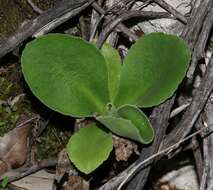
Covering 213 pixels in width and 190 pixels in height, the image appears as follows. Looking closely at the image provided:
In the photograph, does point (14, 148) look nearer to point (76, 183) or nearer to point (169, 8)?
point (76, 183)

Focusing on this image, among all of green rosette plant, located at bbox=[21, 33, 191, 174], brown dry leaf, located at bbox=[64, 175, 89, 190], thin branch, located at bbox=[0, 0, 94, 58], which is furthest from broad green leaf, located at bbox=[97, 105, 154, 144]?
thin branch, located at bbox=[0, 0, 94, 58]

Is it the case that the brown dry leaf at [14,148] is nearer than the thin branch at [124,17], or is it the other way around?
the thin branch at [124,17]

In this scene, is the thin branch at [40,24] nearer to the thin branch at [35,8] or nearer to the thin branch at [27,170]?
the thin branch at [35,8]

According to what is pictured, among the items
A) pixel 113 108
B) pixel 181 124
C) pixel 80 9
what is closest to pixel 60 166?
pixel 113 108

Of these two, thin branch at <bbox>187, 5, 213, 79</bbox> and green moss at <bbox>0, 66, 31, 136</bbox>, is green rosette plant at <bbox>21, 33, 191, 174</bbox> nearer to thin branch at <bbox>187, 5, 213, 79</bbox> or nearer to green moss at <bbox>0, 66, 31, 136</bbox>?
thin branch at <bbox>187, 5, 213, 79</bbox>

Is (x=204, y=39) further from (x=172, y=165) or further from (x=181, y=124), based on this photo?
(x=172, y=165)

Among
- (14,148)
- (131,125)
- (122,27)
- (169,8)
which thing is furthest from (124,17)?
(14,148)

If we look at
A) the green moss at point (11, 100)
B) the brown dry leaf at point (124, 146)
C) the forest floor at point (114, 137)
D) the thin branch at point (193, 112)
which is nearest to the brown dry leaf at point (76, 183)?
the forest floor at point (114, 137)
